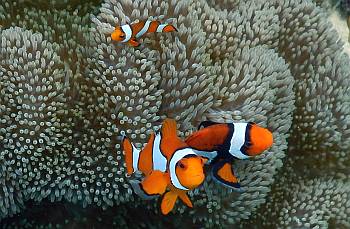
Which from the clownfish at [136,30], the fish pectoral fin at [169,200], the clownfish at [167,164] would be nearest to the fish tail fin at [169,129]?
the clownfish at [167,164]

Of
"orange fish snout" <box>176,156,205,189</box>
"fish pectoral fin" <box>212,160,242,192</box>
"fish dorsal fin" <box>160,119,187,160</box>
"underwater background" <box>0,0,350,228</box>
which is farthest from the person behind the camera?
"underwater background" <box>0,0,350,228</box>

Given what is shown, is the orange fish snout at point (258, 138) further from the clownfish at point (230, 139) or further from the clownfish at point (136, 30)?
the clownfish at point (136, 30)

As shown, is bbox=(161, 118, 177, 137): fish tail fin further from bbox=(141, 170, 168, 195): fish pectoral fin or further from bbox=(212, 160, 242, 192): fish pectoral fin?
bbox=(212, 160, 242, 192): fish pectoral fin

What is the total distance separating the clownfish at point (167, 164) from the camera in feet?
3.68

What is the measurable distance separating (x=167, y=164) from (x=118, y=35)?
Result: 477 millimetres

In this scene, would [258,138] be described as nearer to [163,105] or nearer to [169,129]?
[169,129]

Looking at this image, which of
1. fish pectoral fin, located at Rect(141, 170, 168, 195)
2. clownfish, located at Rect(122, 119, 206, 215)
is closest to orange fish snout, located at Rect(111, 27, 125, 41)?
clownfish, located at Rect(122, 119, 206, 215)

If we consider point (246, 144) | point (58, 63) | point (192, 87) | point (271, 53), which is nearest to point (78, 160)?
point (58, 63)

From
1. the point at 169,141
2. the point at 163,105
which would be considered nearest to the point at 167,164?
the point at 169,141

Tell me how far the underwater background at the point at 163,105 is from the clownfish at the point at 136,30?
0.09 feet

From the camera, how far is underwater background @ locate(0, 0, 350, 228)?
5.16 ft

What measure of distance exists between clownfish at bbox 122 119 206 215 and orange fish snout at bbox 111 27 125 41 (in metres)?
0.32

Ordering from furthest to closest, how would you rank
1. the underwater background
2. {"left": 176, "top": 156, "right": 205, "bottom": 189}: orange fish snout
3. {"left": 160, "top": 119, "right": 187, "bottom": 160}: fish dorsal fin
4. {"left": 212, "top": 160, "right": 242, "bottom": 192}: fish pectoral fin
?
the underwater background → {"left": 212, "top": 160, "right": 242, "bottom": 192}: fish pectoral fin → {"left": 160, "top": 119, "right": 187, "bottom": 160}: fish dorsal fin → {"left": 176, "top": 156, "right": 205, "bottom": 189}: orange fish snout

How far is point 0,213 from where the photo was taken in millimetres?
1679
